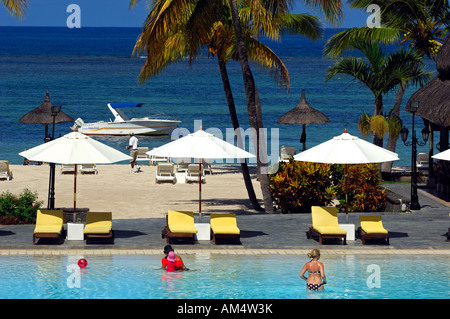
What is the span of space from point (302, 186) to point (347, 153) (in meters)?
4.74

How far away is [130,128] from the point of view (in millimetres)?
64062

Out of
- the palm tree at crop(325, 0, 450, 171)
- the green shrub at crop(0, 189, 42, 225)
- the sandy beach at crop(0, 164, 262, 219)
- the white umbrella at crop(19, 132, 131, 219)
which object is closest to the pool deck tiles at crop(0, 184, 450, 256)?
the green shrub at crop(0, 189, 42, 225)

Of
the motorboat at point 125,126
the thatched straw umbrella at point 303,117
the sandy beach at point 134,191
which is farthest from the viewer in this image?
the motorboat at point 125,126

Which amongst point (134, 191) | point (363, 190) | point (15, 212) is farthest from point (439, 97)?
point (15, 212)

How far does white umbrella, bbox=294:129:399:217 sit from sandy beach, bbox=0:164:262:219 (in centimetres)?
670

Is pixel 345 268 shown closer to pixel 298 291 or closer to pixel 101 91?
pixel 298 291

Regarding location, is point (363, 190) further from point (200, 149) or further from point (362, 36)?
point (362, 36)

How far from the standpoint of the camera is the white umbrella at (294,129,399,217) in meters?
19.5

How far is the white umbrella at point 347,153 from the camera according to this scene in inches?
766

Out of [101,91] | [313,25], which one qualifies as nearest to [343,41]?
[313,25]

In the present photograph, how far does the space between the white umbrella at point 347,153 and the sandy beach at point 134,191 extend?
6702 millimetres

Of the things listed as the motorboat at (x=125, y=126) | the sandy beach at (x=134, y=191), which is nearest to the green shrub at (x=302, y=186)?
the sandy beach at (x=134, y=191)

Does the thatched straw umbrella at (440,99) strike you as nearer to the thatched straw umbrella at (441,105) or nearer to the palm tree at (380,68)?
the thatched straw umbrella at (441,105)

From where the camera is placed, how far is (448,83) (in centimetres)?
2819
